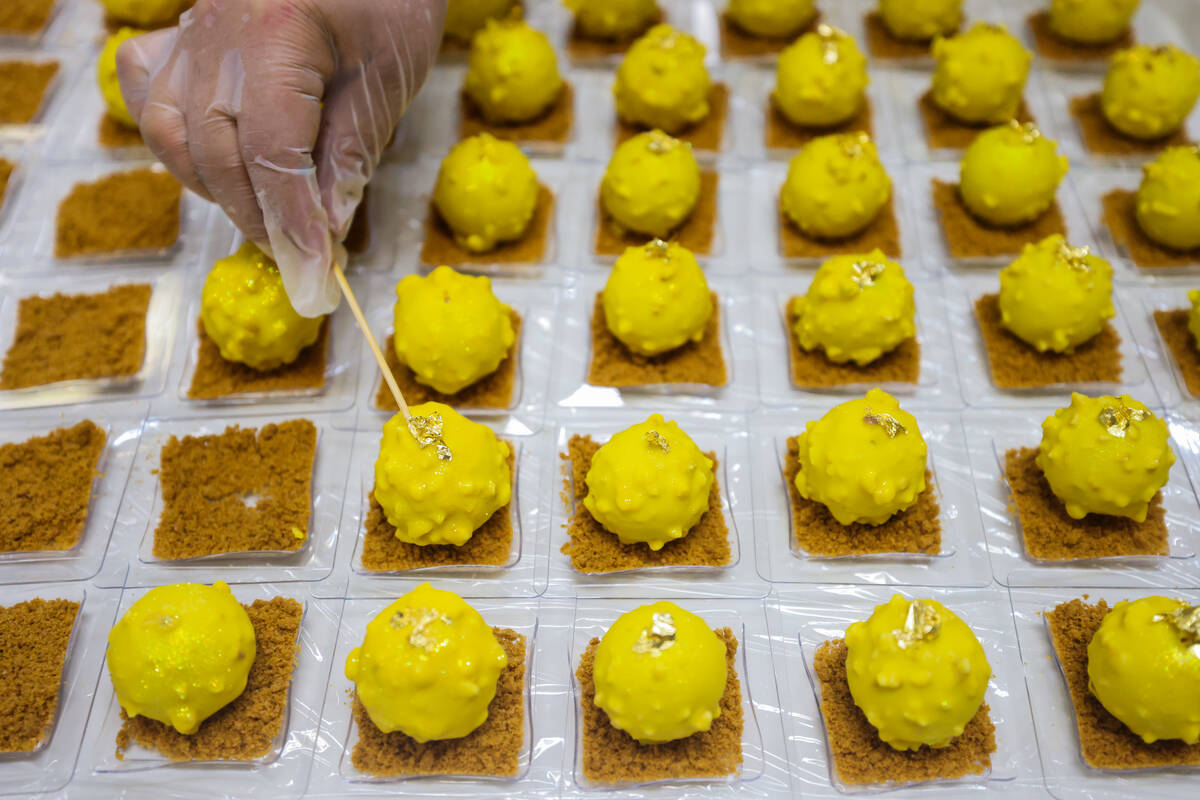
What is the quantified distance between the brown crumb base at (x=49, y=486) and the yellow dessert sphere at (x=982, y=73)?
258cm

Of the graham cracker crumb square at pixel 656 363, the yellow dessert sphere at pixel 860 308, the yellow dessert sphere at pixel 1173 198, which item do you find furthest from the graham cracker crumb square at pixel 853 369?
the yellow dessert sphere at pixel 1173 198

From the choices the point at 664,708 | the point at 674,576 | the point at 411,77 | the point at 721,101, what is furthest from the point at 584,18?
the point at 664,708

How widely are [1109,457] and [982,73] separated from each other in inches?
51.4

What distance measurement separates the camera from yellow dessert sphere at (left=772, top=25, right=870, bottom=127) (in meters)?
2.78

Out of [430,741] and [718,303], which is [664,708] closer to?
[430,741]

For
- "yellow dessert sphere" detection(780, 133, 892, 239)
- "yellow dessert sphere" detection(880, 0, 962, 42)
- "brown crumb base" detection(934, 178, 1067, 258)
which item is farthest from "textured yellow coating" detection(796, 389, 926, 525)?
"yellow dessert sphere" detection(880, 0, 962, 42)

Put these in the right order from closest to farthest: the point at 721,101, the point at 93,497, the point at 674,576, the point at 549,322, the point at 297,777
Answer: the point at 297,777, the point at 674,576, the point at 93,497, the point at 549,322, the point at 721,101

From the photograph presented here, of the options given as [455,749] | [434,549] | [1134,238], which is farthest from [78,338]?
[1134,238]

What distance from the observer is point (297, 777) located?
Answer: 1.94 metres

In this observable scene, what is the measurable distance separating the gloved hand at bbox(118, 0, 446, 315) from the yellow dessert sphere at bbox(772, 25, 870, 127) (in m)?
1.10

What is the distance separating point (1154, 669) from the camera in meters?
1.83

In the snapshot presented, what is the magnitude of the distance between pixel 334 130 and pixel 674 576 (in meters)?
1.32

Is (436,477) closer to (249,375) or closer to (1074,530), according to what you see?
(249,375)

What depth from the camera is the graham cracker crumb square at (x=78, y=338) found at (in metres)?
2.48
